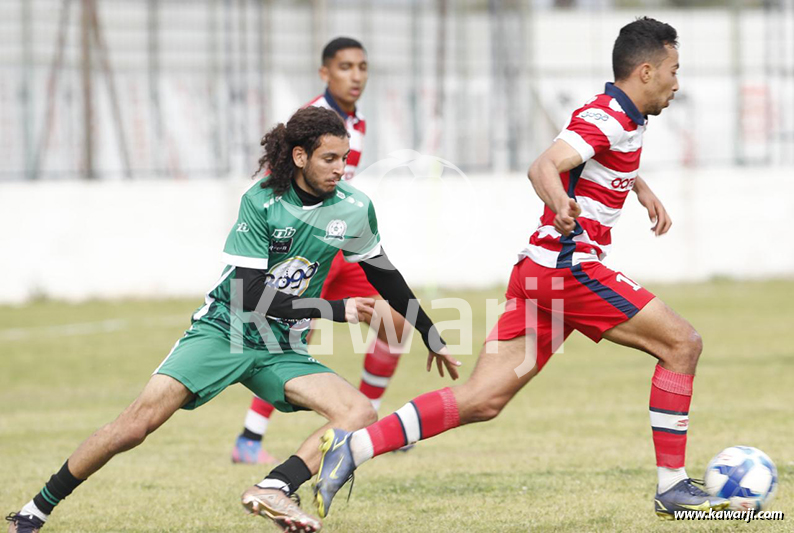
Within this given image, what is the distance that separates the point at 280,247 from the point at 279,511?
1253 mm

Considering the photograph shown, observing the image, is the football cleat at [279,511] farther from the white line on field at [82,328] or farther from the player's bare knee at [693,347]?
the white line on field at [82,328]

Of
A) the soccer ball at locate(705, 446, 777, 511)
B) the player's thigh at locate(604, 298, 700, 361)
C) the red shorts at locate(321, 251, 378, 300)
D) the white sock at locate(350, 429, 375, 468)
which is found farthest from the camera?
the red shorts at locate(321, 251, 378, 300)

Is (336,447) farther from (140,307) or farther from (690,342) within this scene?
(140,307)

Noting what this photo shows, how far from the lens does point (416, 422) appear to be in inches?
222

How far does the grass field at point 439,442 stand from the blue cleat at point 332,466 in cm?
63

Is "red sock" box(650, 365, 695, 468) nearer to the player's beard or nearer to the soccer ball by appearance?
the soccer ball

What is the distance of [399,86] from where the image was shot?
71.6 feet

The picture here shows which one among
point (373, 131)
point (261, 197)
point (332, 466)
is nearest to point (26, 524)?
point (332, 466)

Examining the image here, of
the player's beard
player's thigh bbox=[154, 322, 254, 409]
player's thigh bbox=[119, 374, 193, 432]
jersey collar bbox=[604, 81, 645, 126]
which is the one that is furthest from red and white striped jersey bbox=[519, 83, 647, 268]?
player's thigh bbox=[119, 374, 193, 432]


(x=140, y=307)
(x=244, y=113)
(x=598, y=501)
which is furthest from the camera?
(x=244, y=113)

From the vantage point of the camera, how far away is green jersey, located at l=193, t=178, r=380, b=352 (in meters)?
5.59

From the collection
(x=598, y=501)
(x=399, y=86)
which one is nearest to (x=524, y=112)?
(x=399, y=86)

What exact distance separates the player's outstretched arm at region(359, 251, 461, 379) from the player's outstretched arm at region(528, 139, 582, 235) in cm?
90

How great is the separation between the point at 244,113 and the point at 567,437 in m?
13.3
